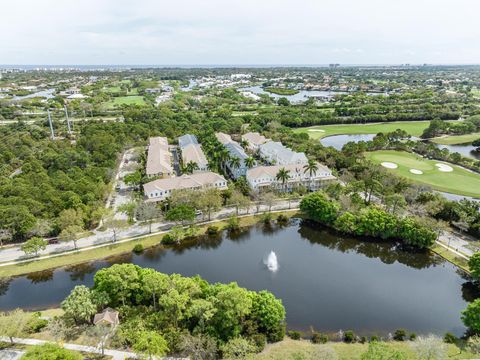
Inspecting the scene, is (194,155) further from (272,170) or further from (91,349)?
(91,349)

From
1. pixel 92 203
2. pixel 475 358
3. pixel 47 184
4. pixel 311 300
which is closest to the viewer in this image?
pixel 475 358

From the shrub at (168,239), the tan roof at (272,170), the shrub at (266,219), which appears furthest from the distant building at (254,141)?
the shrub at (168,239)

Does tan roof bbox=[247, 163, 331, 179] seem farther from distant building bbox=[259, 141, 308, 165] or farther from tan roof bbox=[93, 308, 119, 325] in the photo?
tan roof bbox=[93, 308, 119, 325]

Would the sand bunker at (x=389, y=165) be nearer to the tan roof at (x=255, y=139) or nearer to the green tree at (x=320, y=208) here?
the tan roof at (x=255, y=139)

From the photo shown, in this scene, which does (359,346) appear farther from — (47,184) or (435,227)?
(47,184)

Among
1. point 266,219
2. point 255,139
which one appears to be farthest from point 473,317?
point 255,139

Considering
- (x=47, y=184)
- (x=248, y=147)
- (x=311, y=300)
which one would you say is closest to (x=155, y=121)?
(x=248, y=147)
